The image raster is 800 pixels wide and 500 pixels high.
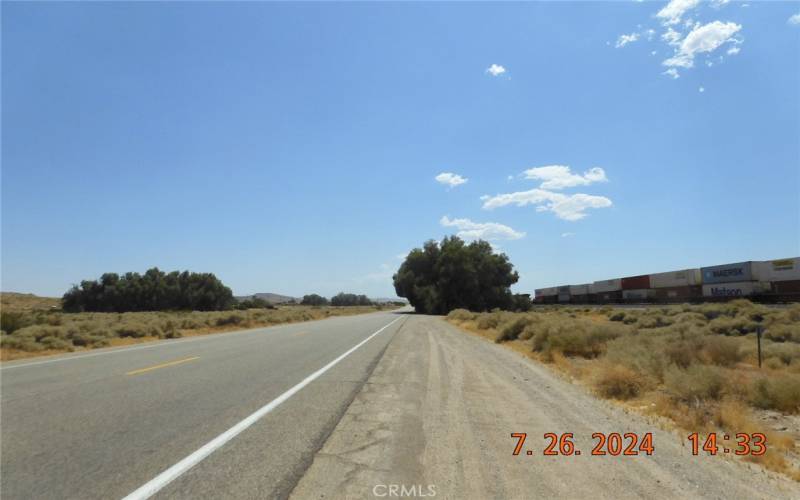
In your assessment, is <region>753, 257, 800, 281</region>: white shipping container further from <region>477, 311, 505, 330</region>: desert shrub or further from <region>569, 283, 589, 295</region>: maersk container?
<region>569, 283, 589, 295</region>: maersk container

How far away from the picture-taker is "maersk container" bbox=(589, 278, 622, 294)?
2909 inches

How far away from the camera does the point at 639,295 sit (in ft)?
220

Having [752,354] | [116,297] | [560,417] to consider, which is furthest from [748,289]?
[116,297]

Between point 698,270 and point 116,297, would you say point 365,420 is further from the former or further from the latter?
point 116,297

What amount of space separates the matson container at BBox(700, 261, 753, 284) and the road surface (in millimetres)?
47821

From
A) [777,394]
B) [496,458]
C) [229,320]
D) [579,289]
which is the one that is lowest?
[777,394]

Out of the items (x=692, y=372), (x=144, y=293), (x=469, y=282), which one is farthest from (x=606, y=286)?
(x=144, y=293)

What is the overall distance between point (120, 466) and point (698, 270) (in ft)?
211

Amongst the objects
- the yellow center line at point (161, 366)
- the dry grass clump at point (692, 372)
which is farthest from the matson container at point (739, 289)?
the yellow center line at point (161, 366)

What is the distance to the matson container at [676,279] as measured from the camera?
56434 millimetres

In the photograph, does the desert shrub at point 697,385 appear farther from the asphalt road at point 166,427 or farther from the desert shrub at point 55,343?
the desert shrub at point 55,343

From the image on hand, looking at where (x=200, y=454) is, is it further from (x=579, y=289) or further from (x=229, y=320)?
(x=579, y=289)

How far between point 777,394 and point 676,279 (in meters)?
59.5

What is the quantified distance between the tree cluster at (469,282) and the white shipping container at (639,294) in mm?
15048
